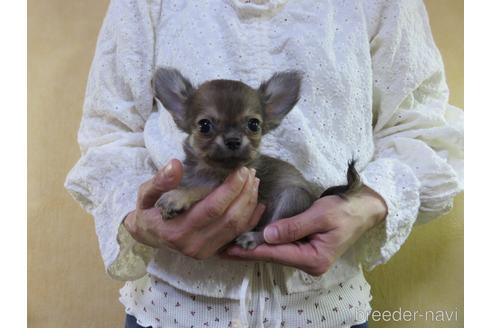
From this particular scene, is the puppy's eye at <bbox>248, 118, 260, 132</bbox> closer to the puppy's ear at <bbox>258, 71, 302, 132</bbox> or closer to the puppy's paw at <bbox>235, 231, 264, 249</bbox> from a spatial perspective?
the puppy's ear at <bbox>258, 71, 302, 132</bbox>

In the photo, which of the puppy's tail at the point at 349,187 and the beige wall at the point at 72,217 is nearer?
the puppy's tail at the point at 349,187

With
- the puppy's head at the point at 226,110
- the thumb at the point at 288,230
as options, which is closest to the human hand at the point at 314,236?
the thumb at the point at 288,230

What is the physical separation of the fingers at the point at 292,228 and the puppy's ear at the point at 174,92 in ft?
0.62

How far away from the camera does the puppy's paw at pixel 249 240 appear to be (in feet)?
2.13

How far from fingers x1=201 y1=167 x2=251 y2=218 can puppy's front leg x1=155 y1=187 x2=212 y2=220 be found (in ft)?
0.07

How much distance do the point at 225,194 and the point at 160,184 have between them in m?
0.09

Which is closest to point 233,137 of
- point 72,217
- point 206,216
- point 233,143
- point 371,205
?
point 233,143

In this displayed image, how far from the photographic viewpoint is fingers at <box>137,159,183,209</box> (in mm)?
622

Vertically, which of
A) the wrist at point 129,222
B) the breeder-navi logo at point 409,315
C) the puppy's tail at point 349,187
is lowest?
the breeder-navi logo at point 409,315

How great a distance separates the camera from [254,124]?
650 mm

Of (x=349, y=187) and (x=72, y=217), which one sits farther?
(x=72, y=217)

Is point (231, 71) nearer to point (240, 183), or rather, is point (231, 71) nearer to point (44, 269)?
point (240, 183)

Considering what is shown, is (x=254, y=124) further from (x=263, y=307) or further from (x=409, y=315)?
(x=409, y=315)

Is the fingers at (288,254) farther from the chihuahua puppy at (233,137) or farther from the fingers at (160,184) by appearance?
the fingers at (160,184)
